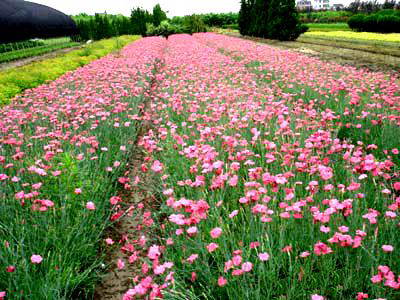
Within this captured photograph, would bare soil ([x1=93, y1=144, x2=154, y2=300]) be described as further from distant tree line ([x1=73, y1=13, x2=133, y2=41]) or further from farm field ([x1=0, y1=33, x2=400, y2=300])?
distant tree line ([x1=73, y1=13, x2=133, y2=41])

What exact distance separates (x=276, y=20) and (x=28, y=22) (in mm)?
24410

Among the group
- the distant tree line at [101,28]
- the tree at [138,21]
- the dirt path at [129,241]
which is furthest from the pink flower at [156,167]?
the tree at [138,21]

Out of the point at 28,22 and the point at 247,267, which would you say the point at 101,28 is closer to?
the point at 28,22

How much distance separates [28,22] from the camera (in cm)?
3272

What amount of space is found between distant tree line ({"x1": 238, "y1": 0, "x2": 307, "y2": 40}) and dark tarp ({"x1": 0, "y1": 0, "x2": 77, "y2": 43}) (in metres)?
22.3

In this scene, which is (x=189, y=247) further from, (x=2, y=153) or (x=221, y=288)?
(x=2, y=153)

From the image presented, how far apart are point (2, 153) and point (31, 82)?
699 cm

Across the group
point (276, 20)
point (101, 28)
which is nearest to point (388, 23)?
point (276, 20)

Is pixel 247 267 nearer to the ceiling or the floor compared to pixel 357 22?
nearer to the floor

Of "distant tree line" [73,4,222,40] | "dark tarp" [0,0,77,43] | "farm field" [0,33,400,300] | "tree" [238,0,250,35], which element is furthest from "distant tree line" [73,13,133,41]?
"farm field" [0,33,400,300]

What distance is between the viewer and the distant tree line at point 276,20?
1004 inches

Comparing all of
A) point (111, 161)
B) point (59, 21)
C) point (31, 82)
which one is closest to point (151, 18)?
point (59, 21)

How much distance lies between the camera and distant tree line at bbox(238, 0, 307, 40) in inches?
1004

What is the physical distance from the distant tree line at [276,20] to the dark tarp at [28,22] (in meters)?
22.3
